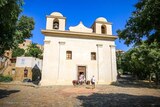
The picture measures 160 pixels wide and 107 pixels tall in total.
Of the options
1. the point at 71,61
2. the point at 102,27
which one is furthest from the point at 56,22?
the point at 102,27

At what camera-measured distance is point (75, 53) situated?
24.6m

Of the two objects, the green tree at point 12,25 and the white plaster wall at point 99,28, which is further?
the white plaster wall at point 99,28

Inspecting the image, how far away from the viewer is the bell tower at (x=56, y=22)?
82.0ft

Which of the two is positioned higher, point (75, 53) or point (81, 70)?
point (75, 53)

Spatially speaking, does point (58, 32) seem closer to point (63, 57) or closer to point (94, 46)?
point (63, 57)

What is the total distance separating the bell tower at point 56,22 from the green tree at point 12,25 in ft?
34.6

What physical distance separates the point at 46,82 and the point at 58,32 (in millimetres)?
7275

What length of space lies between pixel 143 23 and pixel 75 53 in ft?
54.8

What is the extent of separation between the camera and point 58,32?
24297 millimetres

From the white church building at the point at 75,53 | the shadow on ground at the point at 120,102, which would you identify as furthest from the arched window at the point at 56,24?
the shadow on ground at the point at 120,102

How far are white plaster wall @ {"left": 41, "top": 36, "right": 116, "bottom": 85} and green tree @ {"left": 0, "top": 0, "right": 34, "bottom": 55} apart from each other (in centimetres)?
923

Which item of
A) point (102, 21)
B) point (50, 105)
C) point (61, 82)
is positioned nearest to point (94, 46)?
point (102, 21)

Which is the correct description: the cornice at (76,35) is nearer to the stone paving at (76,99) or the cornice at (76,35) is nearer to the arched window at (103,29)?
the arched window at (103,29)

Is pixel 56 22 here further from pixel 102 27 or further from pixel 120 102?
pixel 120 102
